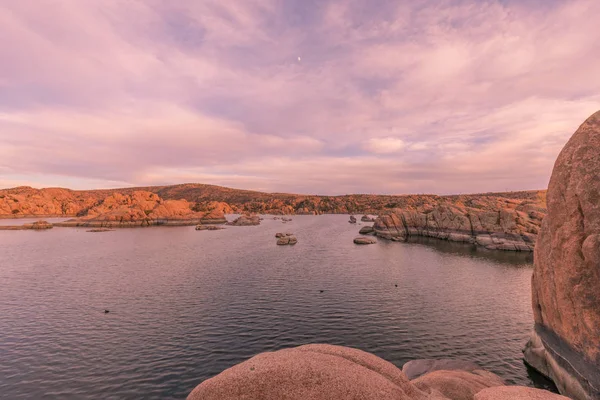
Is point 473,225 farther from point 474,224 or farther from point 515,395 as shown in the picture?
point 515,395

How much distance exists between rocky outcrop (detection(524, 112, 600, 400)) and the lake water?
5.08m

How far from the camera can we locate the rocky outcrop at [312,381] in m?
8.30

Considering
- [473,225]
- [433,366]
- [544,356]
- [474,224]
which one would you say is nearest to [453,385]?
[433,366]

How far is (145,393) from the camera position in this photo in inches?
682

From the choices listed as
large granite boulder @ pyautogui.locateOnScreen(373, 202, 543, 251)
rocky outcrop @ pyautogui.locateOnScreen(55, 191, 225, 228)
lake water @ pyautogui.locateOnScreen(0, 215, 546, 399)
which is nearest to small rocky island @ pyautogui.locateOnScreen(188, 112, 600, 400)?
lake water @ pyautogui.locateOnScreen(0, 215, 546, 399)

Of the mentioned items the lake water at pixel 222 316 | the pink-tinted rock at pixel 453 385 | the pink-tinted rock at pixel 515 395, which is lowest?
the lake water at pixel 222 316

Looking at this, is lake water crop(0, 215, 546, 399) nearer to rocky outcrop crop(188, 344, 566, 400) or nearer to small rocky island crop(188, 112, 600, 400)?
small rocky island crop(188, 112, 600, 400)

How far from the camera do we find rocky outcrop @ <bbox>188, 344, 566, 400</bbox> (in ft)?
27.2

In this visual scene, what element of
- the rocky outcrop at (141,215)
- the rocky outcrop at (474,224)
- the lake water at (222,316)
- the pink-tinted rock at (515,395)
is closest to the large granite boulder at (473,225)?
the rocky outcrop at (474,224)

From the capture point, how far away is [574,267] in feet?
46.8

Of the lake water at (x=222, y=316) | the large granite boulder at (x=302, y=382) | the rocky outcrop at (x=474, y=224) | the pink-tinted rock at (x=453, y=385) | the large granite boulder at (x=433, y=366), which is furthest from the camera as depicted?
the rocky outcrop at (x=474, y=224)

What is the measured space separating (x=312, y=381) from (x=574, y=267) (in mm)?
14865

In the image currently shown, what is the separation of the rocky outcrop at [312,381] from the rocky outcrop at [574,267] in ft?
18.1

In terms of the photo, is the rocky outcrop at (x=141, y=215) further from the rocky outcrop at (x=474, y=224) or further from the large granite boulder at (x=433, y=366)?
the large granite boulder at (x=433, y=366)
